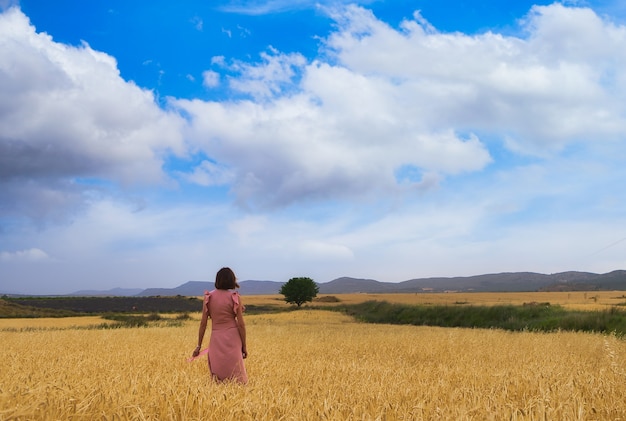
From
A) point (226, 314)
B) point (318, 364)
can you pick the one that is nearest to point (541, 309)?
point (318, 364)

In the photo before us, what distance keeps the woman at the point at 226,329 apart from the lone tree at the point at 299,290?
8388 cm

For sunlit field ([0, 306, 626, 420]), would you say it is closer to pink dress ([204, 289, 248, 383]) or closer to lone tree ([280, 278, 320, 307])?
pink dress ([204, 289, 248, 383])

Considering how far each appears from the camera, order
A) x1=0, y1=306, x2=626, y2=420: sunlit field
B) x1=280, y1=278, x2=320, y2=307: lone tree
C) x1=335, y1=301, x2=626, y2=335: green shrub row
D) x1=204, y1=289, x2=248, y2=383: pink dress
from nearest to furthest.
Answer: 1. x1=0, y1=306, x2=626, y2=420: sunlit field
2. x1=204, y1=289, x2=248, y2=383: pink dress
3. x1=335, y1=301, x2=626, y2=335: green shrub row
4. x1=280, y1=278, x2=320, y2=307: lone tree

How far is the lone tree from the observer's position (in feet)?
306

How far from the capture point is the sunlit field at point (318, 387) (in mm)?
3477

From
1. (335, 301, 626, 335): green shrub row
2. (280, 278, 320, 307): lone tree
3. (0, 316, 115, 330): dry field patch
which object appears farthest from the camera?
(280, 278, 320, 307): lone tree

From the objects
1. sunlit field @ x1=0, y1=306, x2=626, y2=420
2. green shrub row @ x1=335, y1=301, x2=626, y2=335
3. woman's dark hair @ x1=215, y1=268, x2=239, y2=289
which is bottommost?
green shrub row @ x1=335, y1=301, x2=626, y2=335

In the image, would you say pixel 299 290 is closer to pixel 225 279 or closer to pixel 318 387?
pixel 225 279

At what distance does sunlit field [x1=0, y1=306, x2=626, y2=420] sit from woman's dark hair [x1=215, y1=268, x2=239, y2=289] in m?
1.68

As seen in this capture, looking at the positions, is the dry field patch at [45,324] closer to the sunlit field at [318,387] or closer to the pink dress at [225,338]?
the sunlit field at [318,387]

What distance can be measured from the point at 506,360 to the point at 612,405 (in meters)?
9.03

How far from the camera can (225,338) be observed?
9.40 metres

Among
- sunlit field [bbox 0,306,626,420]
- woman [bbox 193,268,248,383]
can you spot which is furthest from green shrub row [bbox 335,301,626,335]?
woman [bbox 193,268,248,383]

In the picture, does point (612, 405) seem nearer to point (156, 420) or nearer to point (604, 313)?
point (156, 420)
